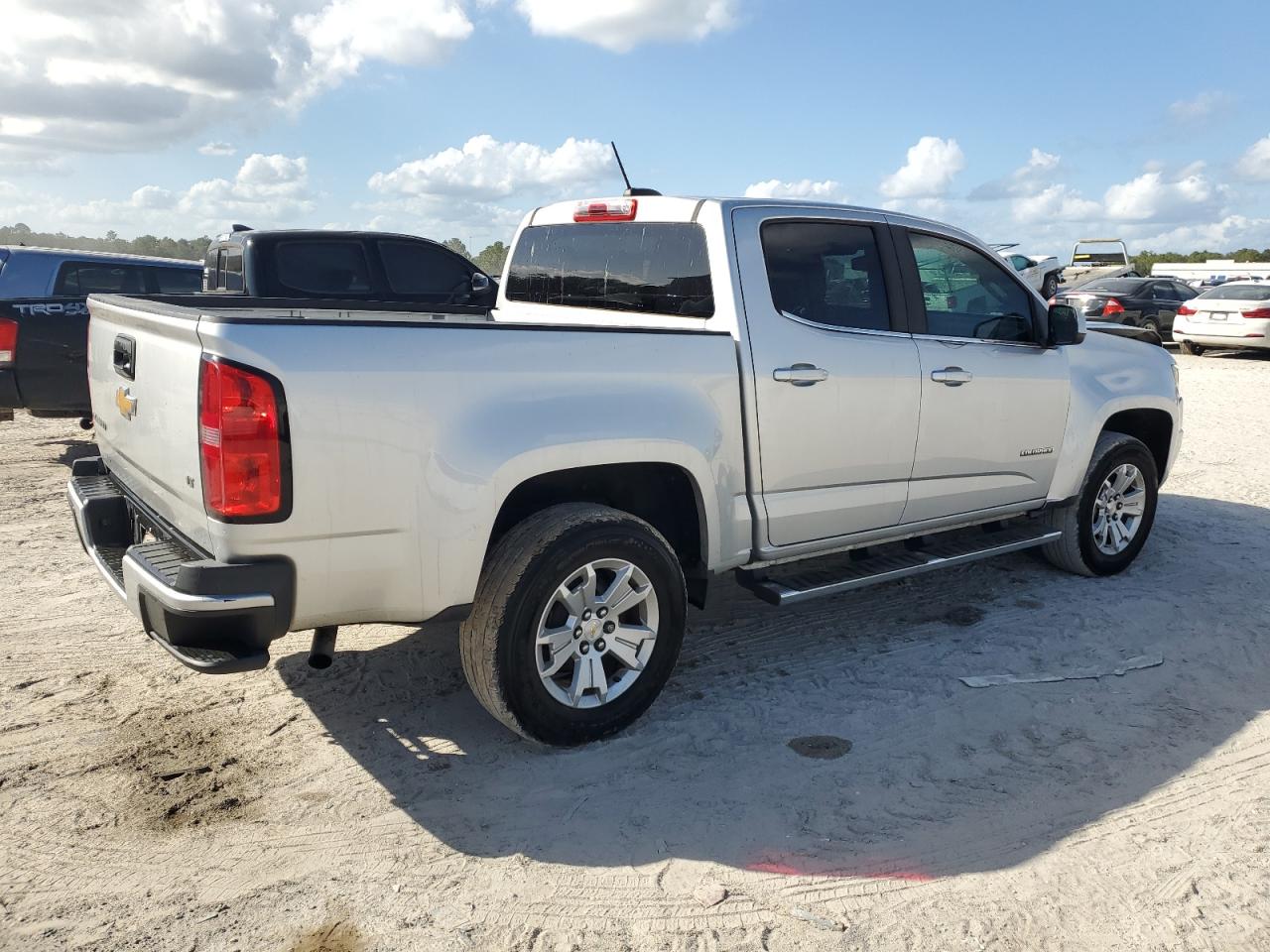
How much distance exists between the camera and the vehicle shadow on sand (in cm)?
312

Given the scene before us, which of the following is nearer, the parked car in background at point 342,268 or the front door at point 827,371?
the front door at point 827,371

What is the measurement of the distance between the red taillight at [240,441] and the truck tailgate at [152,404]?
78 millimetres

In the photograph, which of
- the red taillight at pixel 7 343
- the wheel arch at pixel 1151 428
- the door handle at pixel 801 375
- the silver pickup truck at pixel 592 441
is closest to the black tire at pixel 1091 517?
the silver pickup truck at pixel 592 441

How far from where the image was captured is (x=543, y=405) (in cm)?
335

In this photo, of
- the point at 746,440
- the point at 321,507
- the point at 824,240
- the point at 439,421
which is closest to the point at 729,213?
the point at 824,240

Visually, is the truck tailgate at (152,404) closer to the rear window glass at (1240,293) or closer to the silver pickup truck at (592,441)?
the silver pickup truck at (592,441)

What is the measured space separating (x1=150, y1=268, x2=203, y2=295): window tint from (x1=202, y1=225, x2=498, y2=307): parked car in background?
2.92 feet

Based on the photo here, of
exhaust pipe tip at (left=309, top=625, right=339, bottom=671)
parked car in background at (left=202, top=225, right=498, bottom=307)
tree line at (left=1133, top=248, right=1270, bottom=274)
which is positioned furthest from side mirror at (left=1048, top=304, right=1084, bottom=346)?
tree line at (left=1133, top=248, right=1270, bottom=274)

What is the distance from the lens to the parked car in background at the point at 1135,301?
65.1 feet

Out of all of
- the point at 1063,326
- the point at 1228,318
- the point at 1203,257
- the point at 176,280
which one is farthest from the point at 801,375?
the point at 1203,257

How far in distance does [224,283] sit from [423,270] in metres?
1.63

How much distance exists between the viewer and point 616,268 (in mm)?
4500

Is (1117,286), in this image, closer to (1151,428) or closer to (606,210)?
(1151,428)

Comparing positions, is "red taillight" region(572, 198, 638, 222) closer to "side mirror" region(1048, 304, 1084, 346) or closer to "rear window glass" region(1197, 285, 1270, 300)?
"side mirror" region(1048, 304, 1084, 346)
